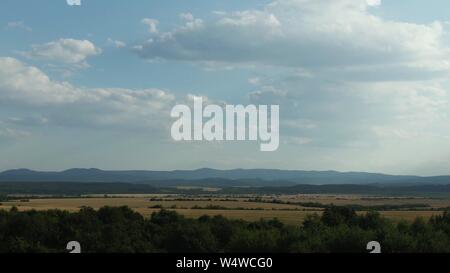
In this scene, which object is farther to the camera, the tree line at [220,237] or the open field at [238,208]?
the open field at [238,208]

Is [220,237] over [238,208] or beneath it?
over

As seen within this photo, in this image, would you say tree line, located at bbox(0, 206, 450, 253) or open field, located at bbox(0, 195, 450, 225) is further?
open field, located at bbox(0, 195, 450, 225)

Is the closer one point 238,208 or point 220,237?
point 220,237

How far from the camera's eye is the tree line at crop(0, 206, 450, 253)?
29641mm

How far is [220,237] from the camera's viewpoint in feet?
145

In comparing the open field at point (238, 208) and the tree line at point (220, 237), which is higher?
the tree line at point (220, 237)

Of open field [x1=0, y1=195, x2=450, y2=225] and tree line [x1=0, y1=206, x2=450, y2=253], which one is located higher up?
tree line [x1=0, y1=206, x2=450, y2=253]

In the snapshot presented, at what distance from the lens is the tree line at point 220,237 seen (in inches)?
1167

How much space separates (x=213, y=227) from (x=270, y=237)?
47.4ft

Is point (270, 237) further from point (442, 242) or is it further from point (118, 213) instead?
point (118, 213)
